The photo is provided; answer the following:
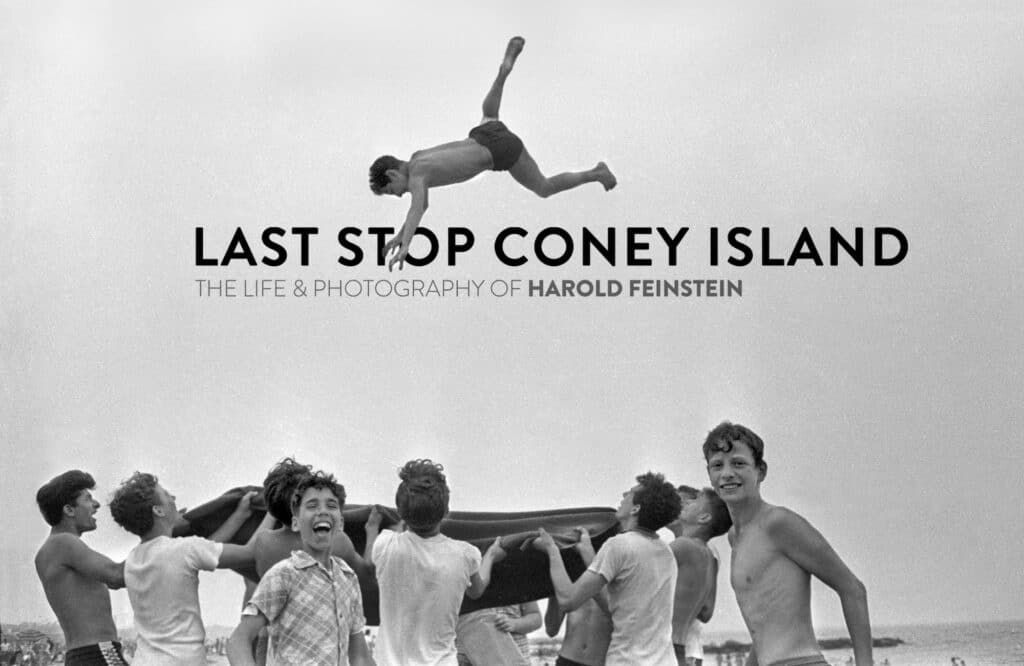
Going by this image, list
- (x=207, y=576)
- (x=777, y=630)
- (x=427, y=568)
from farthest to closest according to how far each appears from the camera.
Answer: (x=207, y=576)
(x=427, y=568)
(x=777, y=630)

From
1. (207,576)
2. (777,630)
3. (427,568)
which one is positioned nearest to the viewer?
(777,630)

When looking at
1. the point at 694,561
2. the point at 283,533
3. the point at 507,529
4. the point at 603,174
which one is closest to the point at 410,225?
the point at 603,174

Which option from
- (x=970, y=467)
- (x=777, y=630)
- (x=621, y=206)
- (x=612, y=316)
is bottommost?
(x=777, y=630)

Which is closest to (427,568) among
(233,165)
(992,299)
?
(233,165)

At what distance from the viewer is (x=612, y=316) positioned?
204 inches

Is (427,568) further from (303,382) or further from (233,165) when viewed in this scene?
(233,165)

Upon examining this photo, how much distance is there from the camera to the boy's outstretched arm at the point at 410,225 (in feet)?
17.2

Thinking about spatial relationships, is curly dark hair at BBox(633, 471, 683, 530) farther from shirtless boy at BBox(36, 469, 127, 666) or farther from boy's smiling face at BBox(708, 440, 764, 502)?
shirtless boy at BBox(36, 469, 127, 666)

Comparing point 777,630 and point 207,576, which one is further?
point 207,576

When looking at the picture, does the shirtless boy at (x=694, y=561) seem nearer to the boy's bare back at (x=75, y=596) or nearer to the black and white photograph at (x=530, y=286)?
the black and white photograph at (x=530, y=286)

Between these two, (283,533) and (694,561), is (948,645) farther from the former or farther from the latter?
(283,533)

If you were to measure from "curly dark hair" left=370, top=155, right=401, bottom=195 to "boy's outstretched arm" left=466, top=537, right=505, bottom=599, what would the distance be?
117 cm

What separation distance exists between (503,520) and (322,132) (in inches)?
53.2

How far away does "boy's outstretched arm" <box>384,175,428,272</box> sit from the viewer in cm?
523
